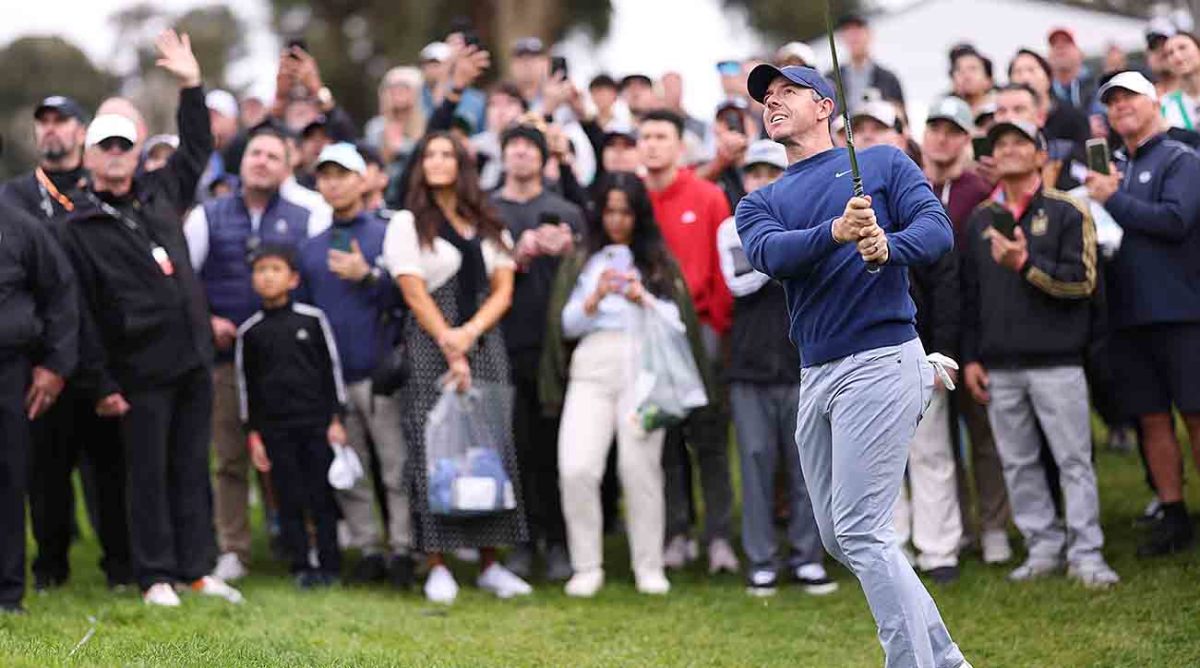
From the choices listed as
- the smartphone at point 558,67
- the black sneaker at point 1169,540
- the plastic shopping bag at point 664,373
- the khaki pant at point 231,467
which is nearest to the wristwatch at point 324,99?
the smartphone at point 558,67

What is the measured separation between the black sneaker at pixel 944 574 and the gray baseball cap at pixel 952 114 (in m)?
2.64

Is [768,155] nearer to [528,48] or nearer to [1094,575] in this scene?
[1094,575]

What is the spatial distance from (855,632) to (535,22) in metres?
20.7

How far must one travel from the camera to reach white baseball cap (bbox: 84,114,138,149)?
885cm

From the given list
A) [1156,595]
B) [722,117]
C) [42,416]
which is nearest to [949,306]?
[1156,595]

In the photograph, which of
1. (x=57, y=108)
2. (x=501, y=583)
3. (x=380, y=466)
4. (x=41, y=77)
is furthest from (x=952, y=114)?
(x=41, y=77)

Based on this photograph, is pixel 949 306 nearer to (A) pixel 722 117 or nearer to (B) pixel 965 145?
(B) pixel 965 145

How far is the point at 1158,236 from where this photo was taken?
8859 millimetres

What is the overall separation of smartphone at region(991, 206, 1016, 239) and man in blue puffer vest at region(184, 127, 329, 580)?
427 cm

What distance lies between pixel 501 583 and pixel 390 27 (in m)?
22.9

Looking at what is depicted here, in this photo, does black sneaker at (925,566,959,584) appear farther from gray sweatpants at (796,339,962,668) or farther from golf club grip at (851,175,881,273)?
golf club grip at (851,175,881,273)

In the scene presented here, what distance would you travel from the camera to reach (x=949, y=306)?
362 inches

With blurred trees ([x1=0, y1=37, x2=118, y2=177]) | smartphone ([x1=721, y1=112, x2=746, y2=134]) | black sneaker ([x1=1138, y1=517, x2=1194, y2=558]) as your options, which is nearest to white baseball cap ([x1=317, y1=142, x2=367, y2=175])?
smartphone ([x1=721, y1=112, x2=746, y2=134])

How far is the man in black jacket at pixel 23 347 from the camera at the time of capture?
26.9ft
